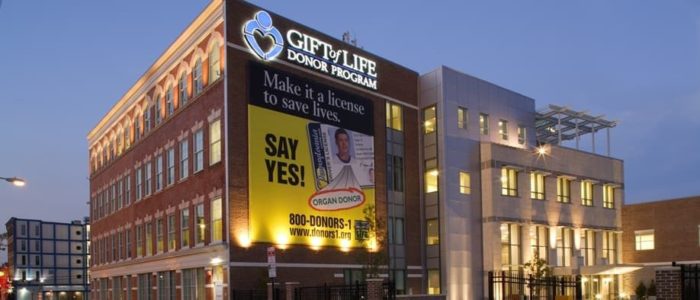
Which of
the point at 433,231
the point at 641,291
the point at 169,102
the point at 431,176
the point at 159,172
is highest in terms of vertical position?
the point at 169,102

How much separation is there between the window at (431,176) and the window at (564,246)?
1153cm

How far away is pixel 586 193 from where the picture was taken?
58.2 metres

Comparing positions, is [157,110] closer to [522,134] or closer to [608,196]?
[522,134]

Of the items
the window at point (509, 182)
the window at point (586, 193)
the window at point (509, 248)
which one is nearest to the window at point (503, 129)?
the window at point (509, 182)

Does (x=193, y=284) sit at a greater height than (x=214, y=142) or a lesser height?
lesser

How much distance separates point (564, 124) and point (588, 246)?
941cm

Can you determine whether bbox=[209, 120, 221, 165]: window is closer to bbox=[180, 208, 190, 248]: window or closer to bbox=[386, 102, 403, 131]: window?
bbox=[180, 208, 190, 248]: window

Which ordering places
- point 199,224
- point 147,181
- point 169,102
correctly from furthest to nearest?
point 147,181
point 169,102
point 199,224

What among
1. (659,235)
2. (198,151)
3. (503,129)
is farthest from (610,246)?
(198,151)

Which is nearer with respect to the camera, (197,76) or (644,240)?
(197,76)

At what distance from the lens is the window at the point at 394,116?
47.8 m

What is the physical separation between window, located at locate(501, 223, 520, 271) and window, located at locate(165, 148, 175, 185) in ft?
70.5

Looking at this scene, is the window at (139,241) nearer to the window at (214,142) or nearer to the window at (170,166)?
the window at (170,166)

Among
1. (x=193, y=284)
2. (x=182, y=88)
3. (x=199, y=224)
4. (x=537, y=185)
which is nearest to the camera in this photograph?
(x=199, y=224)
